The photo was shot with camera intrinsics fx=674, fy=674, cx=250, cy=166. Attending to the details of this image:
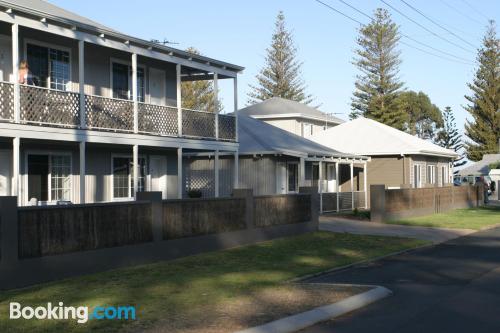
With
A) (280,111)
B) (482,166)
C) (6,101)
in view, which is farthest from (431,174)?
(482,166)

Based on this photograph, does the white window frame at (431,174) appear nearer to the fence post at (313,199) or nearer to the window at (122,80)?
the fence post at (313,199)

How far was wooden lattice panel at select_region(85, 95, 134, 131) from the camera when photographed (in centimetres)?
1923

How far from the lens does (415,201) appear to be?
3084 centimetres

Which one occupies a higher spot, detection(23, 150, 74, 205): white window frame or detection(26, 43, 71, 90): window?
detection(26, 43, 71, 90): window

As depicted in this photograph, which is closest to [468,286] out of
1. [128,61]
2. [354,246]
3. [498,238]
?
[354,246]

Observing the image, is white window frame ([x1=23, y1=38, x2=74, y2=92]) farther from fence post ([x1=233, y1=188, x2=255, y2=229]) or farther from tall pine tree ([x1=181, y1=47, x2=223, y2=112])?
tall pine tree ([x1=181, y1=47, x2=223, y2=112])

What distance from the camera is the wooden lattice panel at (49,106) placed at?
1725 cm

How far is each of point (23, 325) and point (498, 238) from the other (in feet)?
55.4

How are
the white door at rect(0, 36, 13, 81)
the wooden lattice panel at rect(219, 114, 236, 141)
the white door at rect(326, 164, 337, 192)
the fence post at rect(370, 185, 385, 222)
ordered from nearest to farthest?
1. the white door at rect(0, 36, 13, 81)
2. the wooden lattice panel at rect(219, 114, 236, 141)
3. the fence post at rect(370, 185, 385, 222)
4. the white door at rect(326, 164, 337, 192)

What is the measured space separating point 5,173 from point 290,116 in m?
30.9

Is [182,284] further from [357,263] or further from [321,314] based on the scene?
[357,263]

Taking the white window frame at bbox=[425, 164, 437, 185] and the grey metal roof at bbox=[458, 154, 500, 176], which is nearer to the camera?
the white window frame at bbox=[425, 164, 437, 185]

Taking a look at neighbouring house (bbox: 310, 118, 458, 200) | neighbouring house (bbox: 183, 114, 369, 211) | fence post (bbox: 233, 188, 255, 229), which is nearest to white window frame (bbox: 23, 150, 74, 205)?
fence post (bbox: 233, 188, 255, 229)

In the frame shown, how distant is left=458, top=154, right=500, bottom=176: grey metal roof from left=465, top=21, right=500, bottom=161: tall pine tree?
9.02 ft
